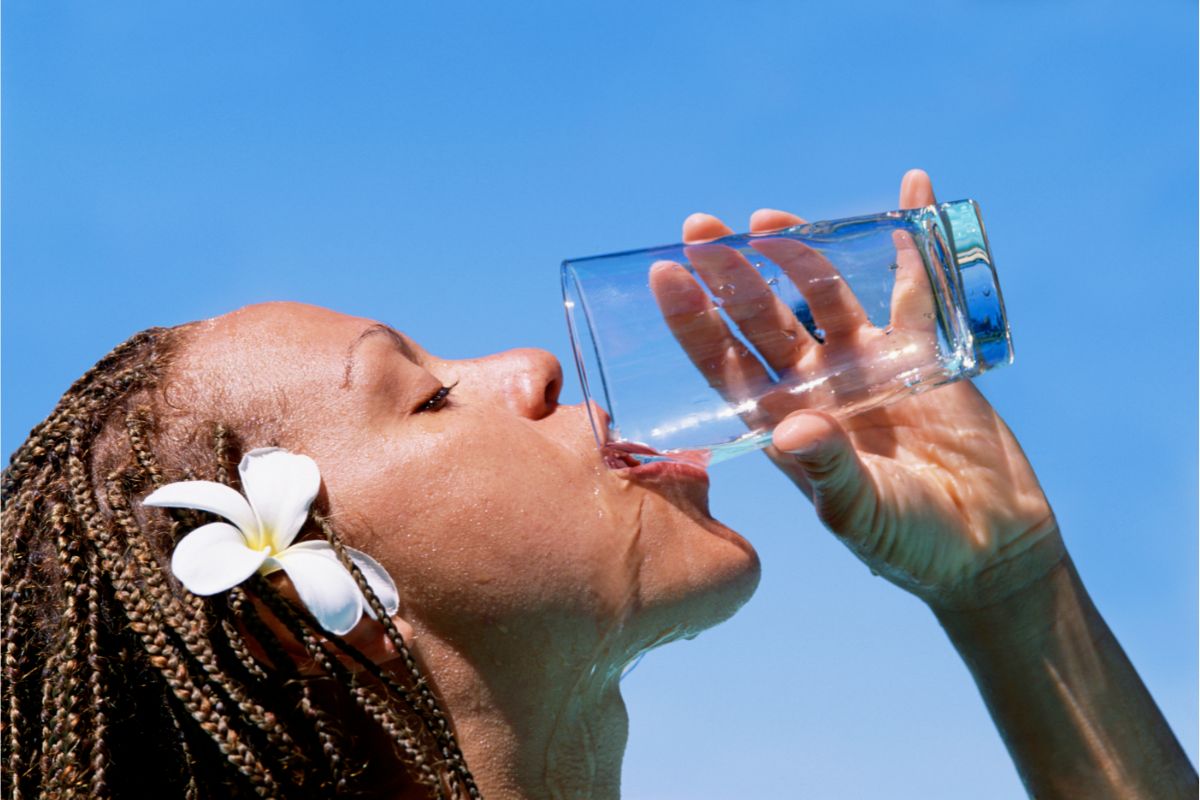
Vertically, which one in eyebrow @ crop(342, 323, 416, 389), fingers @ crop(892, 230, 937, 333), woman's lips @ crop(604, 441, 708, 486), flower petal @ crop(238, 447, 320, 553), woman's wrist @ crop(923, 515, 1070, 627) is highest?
eyebrow @ crop(342, 323, 416, 389)

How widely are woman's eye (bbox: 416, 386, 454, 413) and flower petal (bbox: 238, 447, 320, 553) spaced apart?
0.89 feet

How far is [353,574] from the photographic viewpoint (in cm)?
238

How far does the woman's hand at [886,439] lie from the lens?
2738 mm

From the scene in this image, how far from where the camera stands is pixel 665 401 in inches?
107

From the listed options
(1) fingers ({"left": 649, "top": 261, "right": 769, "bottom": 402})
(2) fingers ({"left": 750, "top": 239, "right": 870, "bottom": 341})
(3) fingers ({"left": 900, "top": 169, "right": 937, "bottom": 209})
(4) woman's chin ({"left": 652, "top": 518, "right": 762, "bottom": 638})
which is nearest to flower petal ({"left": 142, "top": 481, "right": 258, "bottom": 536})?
(4) woman's chin ({"left": 652, "top": 518, "right": 762, "bottom": 638})

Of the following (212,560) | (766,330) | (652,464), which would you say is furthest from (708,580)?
(212,560)

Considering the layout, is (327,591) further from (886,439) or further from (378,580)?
(886,439)

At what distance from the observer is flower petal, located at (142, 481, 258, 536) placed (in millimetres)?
2359

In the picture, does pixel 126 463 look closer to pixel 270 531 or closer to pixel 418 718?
pixel 270 531

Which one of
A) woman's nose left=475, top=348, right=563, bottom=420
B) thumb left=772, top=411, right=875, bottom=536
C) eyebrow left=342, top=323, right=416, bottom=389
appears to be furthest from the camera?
woman's nose left=475, top=348, right=563, bottom=420

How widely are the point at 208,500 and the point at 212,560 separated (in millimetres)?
125

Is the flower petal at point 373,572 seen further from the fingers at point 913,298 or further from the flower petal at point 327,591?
the fingers at point 913,298

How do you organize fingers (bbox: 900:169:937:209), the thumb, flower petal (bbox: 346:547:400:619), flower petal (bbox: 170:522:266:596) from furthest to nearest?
fingers (bbox: 900:169:937:209) < the thumb < flower petal (bbox: 346:547:400:619) < flower petal (bbox: 170:522:266:596)

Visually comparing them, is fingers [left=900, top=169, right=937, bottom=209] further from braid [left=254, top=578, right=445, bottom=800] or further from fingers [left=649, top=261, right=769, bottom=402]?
braid [left=254, top=578, right=445, bottom=800]
